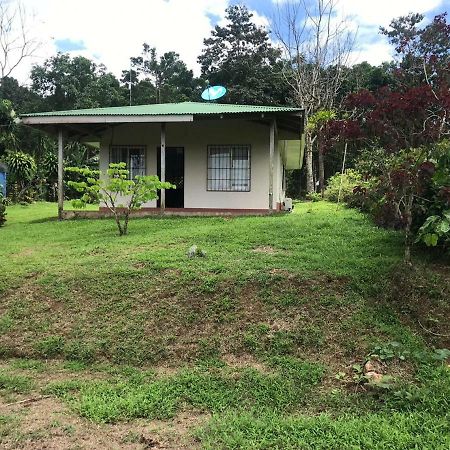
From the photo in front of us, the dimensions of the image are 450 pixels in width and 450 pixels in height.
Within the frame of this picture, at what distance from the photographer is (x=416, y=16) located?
34.4 m

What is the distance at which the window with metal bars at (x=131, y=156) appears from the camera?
533 inches

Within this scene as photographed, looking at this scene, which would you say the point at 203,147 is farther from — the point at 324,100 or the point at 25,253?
the point at 324,100

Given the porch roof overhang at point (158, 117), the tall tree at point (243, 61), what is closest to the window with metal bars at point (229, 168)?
the porch roof overhang at point (158, 117)

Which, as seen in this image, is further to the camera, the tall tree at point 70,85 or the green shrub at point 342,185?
the tall tree at point 70,85

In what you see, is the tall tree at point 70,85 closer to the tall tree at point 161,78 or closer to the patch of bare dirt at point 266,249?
the tall tree at point 161,78

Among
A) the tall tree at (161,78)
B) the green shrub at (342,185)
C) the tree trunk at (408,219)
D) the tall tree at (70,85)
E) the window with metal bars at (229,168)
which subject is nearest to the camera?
the tree trunk at (408,219)

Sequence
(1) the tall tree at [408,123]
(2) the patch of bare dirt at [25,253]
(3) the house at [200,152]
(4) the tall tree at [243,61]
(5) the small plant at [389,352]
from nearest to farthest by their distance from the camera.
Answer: (5) the small plant at [389,352], (1) the tall tree at [408,123], (2) the patch of bare dirt at [25,253], (3) the house at [200,152], (4) the tall tree at [243,61]

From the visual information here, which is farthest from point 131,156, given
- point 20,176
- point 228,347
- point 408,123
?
point 20,176

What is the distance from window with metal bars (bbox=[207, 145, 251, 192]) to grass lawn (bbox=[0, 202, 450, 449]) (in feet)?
19.5

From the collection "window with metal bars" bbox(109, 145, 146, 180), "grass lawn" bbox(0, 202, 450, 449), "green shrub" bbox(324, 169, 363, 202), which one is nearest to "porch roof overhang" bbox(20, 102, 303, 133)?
"window with metal bars" bbox(109, 145, 146, 180)

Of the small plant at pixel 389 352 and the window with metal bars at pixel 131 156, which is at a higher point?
the window with metal bars at pixel 131 156

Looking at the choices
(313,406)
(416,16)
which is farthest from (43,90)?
(313,406)

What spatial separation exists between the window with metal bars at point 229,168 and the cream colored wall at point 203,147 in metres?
0.14

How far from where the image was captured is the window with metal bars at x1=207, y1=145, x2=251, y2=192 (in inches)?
513
